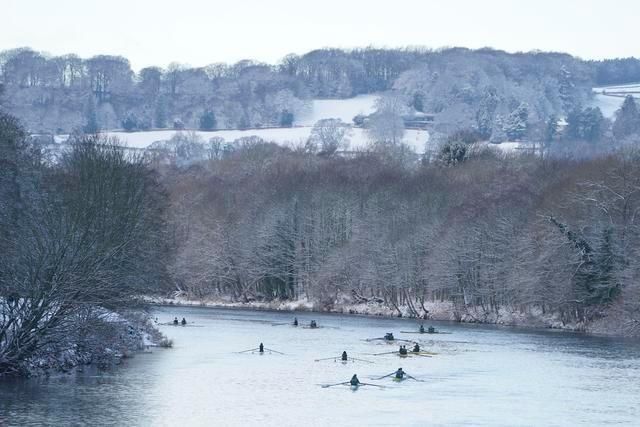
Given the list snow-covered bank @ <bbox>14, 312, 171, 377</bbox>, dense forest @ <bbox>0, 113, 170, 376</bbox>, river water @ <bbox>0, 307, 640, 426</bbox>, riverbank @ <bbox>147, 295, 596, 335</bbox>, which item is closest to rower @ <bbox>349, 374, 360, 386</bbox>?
river water @ <bbox>0, 307, 640, 426</bbox>

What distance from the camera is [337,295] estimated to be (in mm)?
104625

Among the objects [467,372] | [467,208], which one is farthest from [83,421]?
[467,208]

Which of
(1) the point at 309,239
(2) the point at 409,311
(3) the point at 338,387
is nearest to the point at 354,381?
(3) the point at 338,387

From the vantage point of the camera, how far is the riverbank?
85.0 meters

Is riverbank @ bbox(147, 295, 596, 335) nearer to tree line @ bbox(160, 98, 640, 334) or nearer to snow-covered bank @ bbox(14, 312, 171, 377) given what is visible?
tree line @ bbox(160, 98, 640, 334)

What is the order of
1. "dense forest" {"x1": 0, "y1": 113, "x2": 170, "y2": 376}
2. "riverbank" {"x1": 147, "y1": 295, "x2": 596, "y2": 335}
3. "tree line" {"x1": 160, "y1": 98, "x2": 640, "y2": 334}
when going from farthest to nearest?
"riverbank" {"x1": 147, "y1": 295, "x2": 596, "y2": 335}
"tree line" {"x1": 160, "y1": 98, "x2": 640, "y2": 334}
"dense forest" {"x1": 0, "y1": 113, "x2": 170, "y2": 376}

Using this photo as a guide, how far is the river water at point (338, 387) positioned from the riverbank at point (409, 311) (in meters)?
11.3

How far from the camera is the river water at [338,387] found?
42875mm

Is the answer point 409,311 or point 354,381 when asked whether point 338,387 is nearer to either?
point 354,381

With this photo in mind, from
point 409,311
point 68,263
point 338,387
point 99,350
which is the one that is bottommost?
point 338,387

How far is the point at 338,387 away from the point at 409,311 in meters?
46.2

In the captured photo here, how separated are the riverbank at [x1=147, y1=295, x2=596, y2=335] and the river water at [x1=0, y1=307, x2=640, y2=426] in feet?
37.1

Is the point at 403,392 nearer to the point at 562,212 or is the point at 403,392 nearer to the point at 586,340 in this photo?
A: the point at 586,340

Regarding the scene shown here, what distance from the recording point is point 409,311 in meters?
96.4
